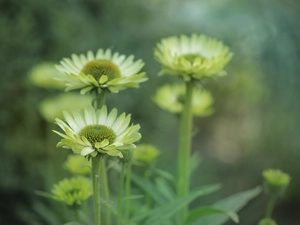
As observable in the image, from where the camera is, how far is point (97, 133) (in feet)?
1.82

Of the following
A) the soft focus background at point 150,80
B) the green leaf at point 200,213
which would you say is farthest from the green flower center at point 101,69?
the soft focus background at point 150,80

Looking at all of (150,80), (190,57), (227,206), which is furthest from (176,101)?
(150,80)

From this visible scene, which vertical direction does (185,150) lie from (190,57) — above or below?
below

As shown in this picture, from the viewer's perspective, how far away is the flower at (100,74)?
0.60 meters

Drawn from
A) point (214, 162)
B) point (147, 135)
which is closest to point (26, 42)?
point (147, 135)

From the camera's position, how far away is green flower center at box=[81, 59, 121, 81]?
0.64 metres

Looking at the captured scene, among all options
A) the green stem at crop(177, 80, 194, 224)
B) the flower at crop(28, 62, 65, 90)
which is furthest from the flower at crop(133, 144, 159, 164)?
the flower at crop(28, 62, 65, 90)

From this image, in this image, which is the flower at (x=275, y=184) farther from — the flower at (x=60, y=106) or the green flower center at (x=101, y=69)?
the flower at (x=60, y=106)

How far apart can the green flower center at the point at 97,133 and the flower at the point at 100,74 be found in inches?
2.1

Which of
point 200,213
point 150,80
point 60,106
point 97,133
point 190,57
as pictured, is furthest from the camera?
point 150,80

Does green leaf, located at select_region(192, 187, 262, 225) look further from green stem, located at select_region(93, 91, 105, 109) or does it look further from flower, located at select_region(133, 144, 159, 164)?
green stem, located at select_region(93, 91, 105, 109)

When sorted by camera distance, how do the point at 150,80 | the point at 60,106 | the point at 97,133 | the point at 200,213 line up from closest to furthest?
the point at 97,133 < the point at 200,213 < the point at 60,106 < the point at 150,80

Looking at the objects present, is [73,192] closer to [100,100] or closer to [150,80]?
[100,100]

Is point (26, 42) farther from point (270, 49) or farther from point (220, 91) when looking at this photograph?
point (220, 91)
